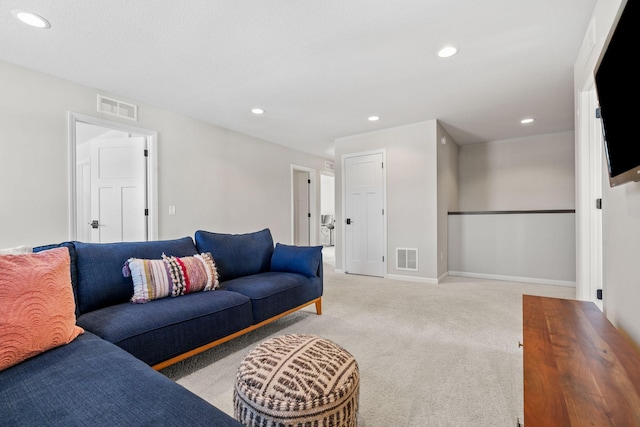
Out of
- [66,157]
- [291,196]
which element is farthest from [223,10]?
[291,196]

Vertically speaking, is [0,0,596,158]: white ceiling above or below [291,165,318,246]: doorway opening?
above

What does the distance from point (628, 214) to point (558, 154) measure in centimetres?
463

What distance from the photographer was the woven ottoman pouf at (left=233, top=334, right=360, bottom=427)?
3.36 feet

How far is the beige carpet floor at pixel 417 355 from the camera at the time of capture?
1548mm

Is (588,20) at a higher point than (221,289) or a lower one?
higher

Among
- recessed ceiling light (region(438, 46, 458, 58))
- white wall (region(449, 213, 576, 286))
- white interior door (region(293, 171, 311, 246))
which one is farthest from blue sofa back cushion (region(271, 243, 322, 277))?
white interior door (region(293, 171, 311, 246))

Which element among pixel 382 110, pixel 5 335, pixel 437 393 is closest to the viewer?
pixel 5 335

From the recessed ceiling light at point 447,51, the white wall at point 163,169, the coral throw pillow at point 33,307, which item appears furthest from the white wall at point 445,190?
the coral throw pillow at point 33,307

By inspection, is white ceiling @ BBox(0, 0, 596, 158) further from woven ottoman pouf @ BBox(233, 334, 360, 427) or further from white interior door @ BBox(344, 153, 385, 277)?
woven ottoman pouf @ BBox(233, 334, 360, 427)

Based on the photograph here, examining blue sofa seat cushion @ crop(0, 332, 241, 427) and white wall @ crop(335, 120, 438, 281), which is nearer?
blue sofa seat cushion @ crop(0, 332, 241, 427)

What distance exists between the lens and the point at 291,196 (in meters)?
5.99

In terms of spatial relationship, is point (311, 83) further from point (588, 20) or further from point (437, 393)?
point (437, 393)

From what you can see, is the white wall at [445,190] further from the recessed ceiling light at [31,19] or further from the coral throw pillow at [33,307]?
the recessed ceiling light at [31,19]

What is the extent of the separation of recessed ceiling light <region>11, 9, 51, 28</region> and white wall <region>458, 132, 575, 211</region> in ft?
19.7
